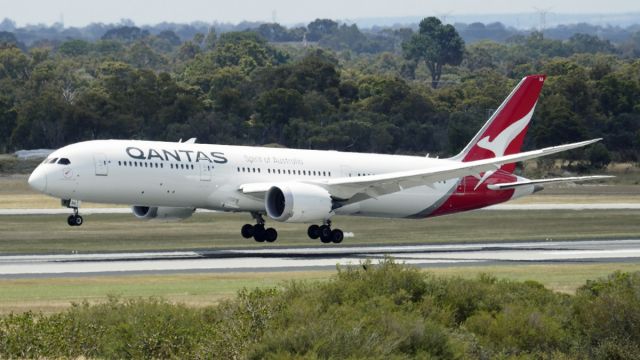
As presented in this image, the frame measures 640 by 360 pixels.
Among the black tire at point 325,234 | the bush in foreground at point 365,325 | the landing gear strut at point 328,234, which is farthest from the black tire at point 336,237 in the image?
the bush in foreground at point 365,325

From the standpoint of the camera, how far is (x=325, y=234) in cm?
5600

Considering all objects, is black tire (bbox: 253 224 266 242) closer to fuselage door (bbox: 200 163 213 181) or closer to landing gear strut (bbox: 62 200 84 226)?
fuselage door (bbox: 200 163 213 181)

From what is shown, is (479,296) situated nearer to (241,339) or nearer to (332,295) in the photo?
(332,295)

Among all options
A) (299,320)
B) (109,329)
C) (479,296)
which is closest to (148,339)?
(109,329)

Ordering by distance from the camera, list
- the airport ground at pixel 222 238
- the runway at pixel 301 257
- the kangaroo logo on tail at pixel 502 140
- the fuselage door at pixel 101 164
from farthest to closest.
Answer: the kangaroo logo on tail at pixel 502 140, the fuselage door at pixel 101 164, the runway at pixel 301 257, the airport ground at pixel 222 238

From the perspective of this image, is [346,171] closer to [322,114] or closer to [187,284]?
[187,284]

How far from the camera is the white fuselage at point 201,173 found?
168 feet

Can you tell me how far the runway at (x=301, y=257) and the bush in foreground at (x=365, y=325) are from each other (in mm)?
15453

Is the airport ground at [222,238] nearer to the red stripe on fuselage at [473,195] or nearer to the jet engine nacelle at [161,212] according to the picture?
the jet engine nacelle at [161,212]

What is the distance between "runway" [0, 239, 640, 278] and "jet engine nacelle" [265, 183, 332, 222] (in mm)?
1567

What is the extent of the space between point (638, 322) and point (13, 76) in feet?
543

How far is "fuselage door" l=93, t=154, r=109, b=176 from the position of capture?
5131 centimetres

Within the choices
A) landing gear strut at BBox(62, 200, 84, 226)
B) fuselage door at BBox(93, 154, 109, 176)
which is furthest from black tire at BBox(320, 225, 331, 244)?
landing gear strut at BBox(62, 200, 84, 226)

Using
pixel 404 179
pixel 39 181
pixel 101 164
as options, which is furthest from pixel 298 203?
pixel 39 181
